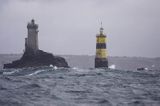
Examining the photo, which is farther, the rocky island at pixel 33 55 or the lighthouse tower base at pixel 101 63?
the rocky island at pixel 33 55

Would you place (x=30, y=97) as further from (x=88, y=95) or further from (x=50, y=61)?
(x=50, y=61)

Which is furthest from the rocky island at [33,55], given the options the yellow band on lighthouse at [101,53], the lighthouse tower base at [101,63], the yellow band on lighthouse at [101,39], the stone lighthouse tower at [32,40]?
the yellow band on lighthouse at [101,39]

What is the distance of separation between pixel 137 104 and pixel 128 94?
12.4 feet

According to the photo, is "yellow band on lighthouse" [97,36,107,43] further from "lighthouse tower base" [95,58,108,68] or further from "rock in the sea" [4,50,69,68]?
"rock in the sea" [4,50,69,68]

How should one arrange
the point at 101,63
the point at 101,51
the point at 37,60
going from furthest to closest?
the point at 37,60, the point at 101,63, the point at 101,51

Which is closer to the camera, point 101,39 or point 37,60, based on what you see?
point 101,39

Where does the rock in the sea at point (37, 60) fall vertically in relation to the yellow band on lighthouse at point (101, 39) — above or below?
below

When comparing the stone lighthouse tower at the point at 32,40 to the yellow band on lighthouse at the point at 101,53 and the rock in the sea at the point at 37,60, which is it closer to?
the rock in the sea at the point at 37,60

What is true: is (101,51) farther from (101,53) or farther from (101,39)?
(101,39)

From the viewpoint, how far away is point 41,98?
20.0m

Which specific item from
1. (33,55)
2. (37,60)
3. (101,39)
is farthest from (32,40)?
(101,39)

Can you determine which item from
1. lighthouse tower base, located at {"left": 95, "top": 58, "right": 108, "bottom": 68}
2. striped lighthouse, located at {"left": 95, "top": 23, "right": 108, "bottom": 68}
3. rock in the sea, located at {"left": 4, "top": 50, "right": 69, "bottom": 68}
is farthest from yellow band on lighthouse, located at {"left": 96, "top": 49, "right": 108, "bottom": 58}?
rock in the sea, located at {"left": 4, "top": 50, "right": 69, "bottom": 68}

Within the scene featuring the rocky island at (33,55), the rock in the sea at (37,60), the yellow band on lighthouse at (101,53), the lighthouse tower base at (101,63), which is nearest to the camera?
the yellow band on lighthouse at (101,53)

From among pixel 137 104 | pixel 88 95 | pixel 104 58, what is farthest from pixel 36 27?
pixel 137 104
